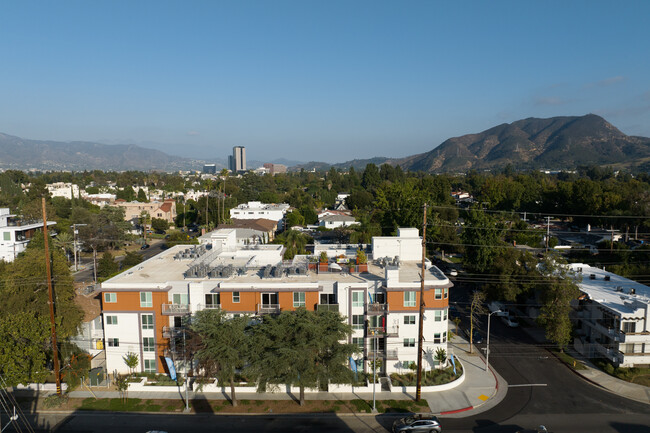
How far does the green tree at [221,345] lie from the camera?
25375mm

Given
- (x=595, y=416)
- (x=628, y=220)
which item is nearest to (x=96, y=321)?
(x=595, y=416)

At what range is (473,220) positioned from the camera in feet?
181

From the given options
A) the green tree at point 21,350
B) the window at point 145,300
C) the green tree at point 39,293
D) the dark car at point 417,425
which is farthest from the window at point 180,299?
the dark car at point 417,425

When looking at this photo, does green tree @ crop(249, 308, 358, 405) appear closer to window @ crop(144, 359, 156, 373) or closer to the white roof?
window @ crop(144, 359, 156, 373)

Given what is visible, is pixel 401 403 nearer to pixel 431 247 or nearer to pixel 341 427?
pixel 341 427

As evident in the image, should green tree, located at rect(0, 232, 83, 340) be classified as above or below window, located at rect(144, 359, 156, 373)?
above

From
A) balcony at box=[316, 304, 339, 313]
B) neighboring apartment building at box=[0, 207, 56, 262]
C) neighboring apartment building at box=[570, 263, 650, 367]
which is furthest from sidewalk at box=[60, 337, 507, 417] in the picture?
neighboring apartment building at box=[0, 207, 56, 262]

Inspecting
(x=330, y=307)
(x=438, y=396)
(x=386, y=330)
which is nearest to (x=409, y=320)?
(x=386, y=330)

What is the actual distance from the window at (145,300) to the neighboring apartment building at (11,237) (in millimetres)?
44507

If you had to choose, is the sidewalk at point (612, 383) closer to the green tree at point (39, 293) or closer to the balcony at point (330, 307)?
the balcony at point (330, 307)

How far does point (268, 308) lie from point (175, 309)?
683 centimetres

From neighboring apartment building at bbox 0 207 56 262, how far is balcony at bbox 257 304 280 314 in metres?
51.4

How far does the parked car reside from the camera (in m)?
40.2

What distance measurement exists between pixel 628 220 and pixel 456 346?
6477cm
